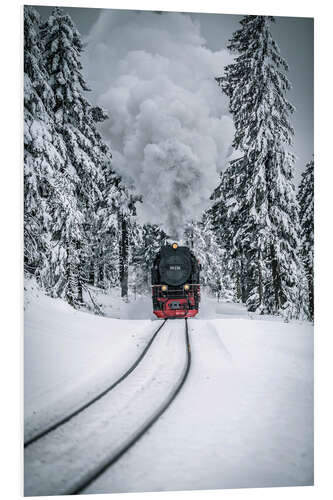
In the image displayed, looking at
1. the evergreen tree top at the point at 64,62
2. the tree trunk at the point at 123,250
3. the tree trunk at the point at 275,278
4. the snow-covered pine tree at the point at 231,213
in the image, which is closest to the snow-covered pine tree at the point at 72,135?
the evergreen tree top at the point at 64,62

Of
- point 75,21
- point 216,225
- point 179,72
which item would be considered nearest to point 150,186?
point 216,225

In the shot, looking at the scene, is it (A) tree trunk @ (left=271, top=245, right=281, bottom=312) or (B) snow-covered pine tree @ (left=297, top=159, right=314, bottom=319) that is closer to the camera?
(B) snow-covered pine tree @ (left=297, top=159, right=314, bottom=319)

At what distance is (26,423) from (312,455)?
3.22 meters

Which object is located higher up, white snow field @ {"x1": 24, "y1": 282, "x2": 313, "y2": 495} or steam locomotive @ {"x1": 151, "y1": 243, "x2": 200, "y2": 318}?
steam locomotive @ {"x1": 151, "y1": 243, "x2": 200, "y2": 318}

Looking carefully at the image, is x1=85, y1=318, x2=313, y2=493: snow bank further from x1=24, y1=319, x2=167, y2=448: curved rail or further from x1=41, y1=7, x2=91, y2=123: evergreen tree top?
x1=41, y1=7, x2=91, y2=123: evergreen tree top

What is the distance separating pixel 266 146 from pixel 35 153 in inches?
177

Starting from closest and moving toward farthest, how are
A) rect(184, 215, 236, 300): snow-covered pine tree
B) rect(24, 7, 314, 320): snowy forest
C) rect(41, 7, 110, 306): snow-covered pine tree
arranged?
1. rect(24, 7, 314, 320): snowy forest
2. rect(41, 7, 110, 306): snow-covered pine tree
3. rect(184, 215, 236, 300): snow-covered pine tree

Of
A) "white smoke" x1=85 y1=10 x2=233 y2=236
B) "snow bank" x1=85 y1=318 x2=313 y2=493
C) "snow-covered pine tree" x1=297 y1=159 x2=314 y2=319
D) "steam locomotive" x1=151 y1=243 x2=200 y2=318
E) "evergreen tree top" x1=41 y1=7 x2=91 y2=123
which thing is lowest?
"snow bank" x1=85 y1=318 x2=313 y2=493

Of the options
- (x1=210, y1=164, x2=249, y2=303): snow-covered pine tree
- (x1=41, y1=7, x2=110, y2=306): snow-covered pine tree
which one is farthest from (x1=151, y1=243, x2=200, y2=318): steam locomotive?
(x1=41, y1=7, x2=110, y2=306): snow-covered pine tree

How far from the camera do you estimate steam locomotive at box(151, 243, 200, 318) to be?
1014cm

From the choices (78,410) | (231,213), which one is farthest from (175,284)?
(78,410)

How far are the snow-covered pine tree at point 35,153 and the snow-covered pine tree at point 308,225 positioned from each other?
426 cm

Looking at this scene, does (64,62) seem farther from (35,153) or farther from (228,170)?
(228,170)

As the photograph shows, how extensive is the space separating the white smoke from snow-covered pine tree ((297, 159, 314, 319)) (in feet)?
5.66
